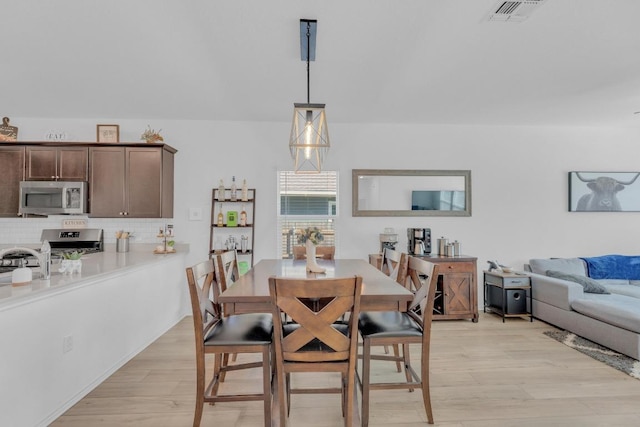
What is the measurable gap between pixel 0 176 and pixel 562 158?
23.9 feet

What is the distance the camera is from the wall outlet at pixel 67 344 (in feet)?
7.32

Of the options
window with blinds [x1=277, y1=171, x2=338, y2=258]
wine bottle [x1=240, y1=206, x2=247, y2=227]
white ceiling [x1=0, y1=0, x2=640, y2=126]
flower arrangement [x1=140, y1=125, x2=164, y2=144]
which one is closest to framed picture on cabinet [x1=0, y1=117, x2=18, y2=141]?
white ceiling [x1=0, y1=0, x2=640, y2=126]

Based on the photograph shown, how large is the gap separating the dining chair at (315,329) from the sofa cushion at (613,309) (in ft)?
9.44

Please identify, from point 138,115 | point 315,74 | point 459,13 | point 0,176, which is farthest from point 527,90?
point 0,176

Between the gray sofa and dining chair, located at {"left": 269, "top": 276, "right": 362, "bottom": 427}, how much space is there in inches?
114

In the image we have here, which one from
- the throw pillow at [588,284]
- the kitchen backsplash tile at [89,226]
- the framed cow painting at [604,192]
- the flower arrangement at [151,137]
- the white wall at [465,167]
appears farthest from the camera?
the framed cow painting at [604,192]

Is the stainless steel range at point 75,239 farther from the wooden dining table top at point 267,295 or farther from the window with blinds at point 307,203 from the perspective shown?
the wooden dining table top at point 267,295

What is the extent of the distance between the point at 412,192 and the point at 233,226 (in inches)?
98.2

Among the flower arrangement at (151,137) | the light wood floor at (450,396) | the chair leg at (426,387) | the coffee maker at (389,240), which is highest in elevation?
the flower arrangement at (151,137)

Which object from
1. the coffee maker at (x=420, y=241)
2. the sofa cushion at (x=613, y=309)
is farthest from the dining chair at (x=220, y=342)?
the sofa cushion at (x=613, y=309)

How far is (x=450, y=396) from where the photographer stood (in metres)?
2.40

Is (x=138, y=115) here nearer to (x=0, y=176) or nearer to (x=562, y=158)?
(x=0, y=176)

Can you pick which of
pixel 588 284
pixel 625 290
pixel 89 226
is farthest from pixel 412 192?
pixel 89 226

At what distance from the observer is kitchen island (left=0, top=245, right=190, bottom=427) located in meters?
1.84
